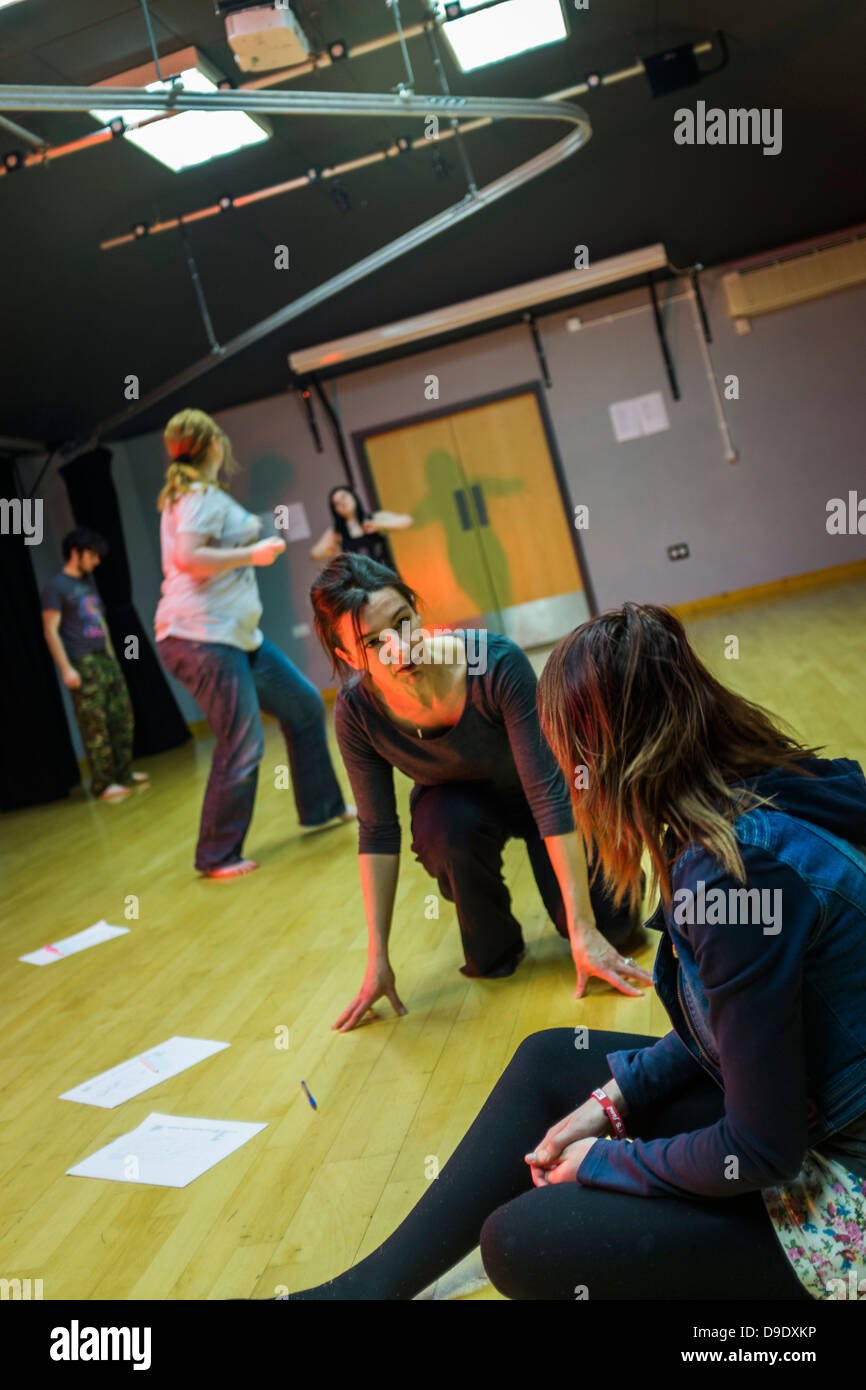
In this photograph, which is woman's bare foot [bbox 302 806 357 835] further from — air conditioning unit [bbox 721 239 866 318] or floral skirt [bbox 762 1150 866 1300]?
air conditioning unit [bbox 721 239 866 318]

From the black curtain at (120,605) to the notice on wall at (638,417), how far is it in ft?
12.2

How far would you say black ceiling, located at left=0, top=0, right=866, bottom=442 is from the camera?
4.31 meters

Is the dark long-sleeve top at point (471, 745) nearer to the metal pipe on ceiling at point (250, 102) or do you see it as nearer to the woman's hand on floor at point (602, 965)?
the woman's hand on floor at point (602, 965)

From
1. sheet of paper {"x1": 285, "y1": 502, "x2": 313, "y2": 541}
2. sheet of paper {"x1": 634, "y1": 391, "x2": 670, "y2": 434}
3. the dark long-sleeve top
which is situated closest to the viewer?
the dark long-sleeve top

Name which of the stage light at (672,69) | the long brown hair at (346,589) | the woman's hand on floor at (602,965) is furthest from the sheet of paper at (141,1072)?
the stage light at (672,69)

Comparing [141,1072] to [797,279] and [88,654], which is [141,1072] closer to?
[88,654]

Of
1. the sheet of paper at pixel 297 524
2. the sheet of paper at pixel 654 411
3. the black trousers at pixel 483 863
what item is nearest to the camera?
the black trousers at pixel 483 863

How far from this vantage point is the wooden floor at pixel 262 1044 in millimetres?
1785

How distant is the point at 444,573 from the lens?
8.80m

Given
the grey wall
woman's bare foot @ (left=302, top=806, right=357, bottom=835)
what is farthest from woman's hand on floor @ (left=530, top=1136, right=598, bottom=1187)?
the grey wall

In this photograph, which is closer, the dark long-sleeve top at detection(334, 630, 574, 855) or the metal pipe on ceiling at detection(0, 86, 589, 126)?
the dark long-sleeve top at detection(334, 630, 574, 855)

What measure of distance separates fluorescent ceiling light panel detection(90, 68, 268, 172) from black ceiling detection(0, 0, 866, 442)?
0.08m
